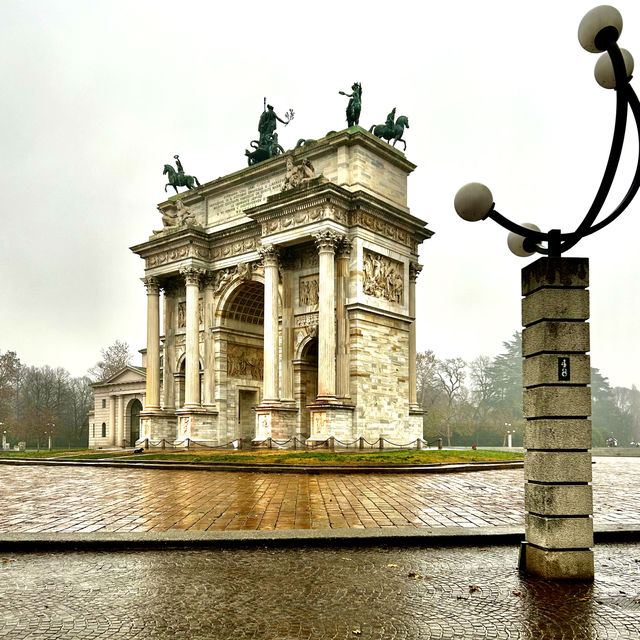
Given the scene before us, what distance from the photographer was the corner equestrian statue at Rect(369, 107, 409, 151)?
36250mm

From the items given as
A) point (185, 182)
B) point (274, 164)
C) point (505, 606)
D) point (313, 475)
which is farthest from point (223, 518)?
point (185, 182)

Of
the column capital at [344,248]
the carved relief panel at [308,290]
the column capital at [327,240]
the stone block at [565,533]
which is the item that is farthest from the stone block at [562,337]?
the carved relief panel at [308,290]

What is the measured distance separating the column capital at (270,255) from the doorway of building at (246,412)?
31.5ft

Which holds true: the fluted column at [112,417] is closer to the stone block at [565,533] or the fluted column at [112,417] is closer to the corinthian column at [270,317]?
the corinthian column at [270,317]

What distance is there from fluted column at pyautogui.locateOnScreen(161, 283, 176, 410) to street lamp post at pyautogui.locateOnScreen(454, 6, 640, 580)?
3736cm

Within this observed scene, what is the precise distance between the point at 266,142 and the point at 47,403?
5652 centimetres

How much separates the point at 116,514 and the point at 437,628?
255 inches

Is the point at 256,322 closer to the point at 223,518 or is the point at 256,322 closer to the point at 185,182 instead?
the point at 185,182

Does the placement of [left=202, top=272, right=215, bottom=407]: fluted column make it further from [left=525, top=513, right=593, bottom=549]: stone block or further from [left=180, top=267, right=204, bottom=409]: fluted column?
[left=525, top=513, right=593, bottom=549]: stone block

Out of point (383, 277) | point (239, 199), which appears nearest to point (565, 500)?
point (383, 277)

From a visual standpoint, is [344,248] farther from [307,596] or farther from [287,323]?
[307,596]

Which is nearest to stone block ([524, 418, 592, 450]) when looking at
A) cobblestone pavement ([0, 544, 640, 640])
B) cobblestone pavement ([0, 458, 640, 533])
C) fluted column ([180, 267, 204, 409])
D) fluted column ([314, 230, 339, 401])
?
cobblestone pavement ([0, 544, 640, 640])

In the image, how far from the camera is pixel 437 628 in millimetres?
4508

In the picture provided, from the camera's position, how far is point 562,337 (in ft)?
20.6
